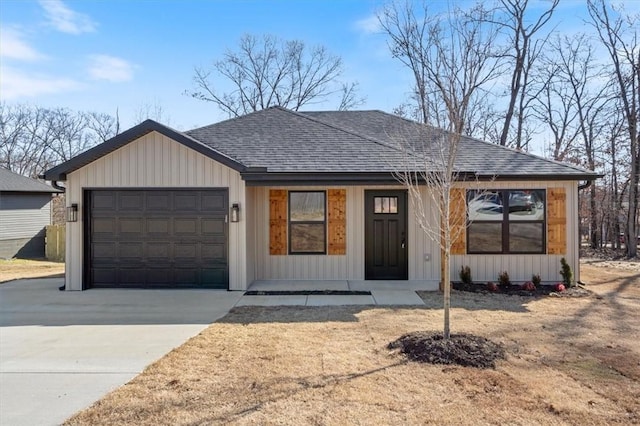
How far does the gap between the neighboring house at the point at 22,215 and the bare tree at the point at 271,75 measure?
1174cm

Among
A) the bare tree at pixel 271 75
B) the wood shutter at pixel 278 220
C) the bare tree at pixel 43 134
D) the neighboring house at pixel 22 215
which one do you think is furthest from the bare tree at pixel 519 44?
the bare tree at pixel 43 134

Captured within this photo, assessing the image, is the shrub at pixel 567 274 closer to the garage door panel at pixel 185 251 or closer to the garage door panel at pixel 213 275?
the garage door panel at pixel 213 275

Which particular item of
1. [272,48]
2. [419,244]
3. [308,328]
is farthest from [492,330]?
[272,48]

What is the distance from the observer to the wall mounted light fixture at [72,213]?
8750mm

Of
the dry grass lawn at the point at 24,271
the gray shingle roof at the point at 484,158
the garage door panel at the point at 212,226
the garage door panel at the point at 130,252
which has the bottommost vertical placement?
the dry grass lawn at the point at 24,271

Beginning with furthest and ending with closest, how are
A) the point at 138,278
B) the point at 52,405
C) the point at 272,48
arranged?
the point at 272,48
the point at 138,278
the point at 52,405

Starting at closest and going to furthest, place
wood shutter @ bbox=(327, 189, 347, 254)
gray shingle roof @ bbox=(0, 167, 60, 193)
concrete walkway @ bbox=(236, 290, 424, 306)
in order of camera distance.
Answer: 1. concrete walkway @ bbox=(236, 290, 424, 306)
2. wood shutter @ bbox=(327, 189, 347, 254)
3. gray shingle roof @ bbox=(0, 167, 60, 193)

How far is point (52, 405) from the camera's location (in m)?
3.56

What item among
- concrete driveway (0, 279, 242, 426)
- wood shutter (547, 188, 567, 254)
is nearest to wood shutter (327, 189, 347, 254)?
concrete driveway (0, 279, 242, 426)

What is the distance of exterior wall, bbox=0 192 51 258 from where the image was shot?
17.1m

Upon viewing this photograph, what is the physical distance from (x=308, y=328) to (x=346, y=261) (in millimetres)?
3857

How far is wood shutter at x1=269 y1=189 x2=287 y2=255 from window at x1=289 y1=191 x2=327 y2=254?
14 centimetres

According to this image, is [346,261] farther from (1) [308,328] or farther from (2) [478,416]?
(2) [478,416]

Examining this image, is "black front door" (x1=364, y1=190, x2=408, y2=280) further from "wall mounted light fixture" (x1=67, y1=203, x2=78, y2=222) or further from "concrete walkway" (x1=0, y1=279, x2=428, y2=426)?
"wall mounted light fixture" (x1=67, y1=203, x2=78, y2=222)
